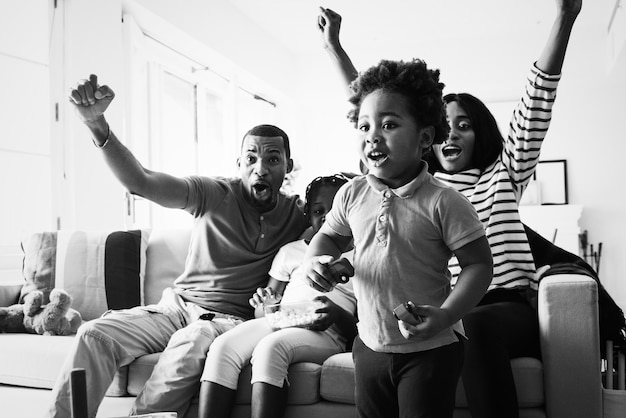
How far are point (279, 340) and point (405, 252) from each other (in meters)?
0.68

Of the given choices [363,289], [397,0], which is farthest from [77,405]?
[397,0]

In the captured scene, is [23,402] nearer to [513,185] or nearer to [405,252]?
[405,252]

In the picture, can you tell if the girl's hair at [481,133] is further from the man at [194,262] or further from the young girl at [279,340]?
the man at [194,262]

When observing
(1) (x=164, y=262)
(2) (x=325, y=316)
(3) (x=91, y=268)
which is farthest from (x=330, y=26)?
(3) (x=91, y=268)

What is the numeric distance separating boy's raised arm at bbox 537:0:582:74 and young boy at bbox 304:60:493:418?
22.3 inches

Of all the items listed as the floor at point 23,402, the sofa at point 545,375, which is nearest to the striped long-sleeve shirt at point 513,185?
the sofa at point 545,375

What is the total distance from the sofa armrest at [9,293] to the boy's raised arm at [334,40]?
1731 mm

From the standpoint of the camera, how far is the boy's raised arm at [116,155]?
1873 mm

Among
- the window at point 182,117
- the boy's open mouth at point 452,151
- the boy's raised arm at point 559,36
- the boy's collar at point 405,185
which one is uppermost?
the window at point 182,117

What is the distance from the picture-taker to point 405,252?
4.06 ft

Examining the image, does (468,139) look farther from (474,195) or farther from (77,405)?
(77,405)

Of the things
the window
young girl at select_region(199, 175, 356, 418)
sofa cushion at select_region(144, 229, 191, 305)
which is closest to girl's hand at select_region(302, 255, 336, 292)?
young girl at select_region(199, 175, 356, 418)

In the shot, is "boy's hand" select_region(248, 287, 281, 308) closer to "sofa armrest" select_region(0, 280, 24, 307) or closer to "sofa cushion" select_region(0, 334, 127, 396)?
"sofa cushion" select_region(0, 334, 127, 396)

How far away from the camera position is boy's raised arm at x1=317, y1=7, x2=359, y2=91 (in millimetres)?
1807
